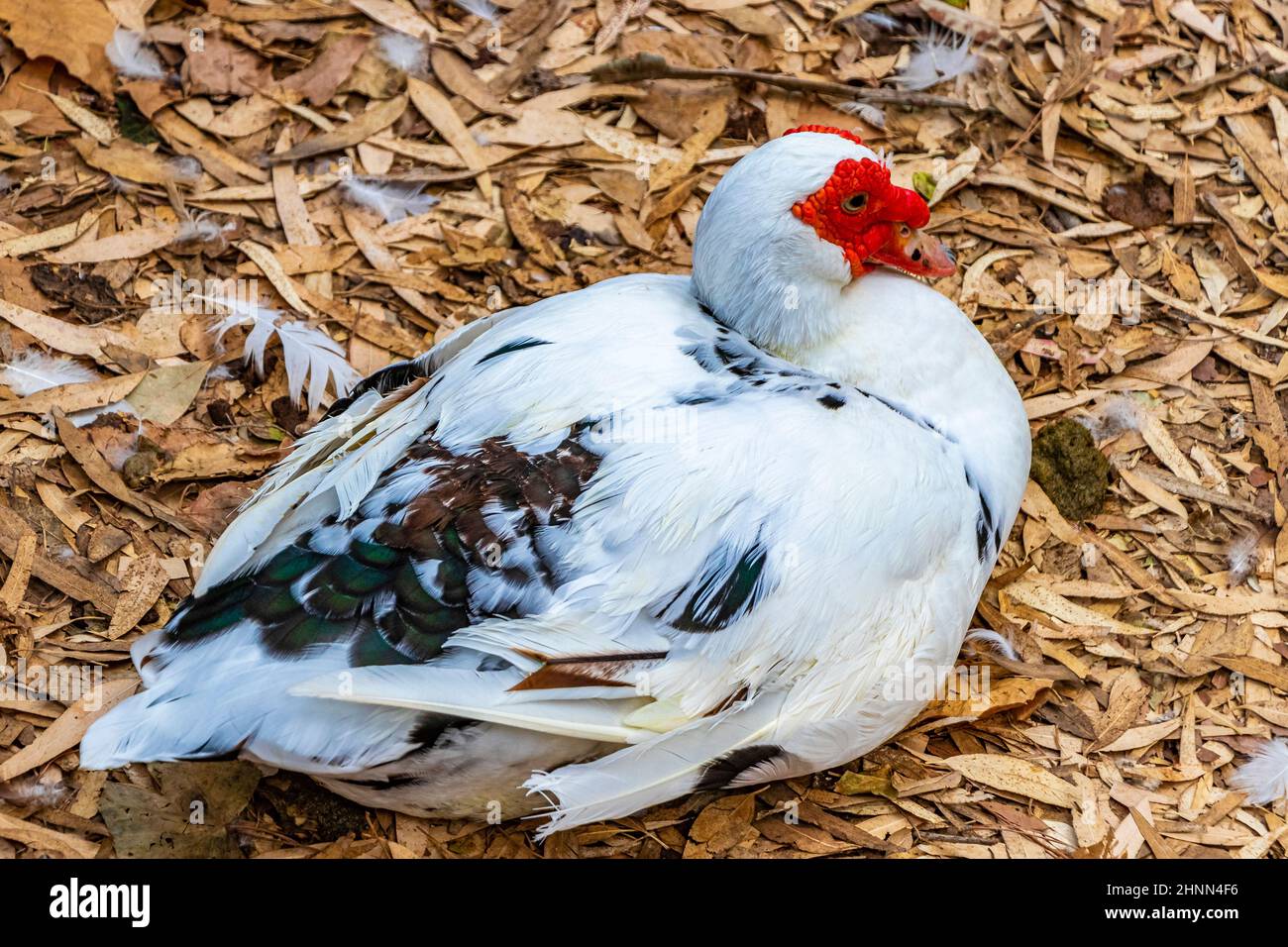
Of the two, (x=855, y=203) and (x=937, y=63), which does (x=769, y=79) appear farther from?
(x=855, y=203)

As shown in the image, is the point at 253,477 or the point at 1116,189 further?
the point at 1116,189

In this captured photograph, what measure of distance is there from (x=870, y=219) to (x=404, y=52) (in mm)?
2226

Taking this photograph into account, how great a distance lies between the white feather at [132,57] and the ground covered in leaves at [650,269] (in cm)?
1

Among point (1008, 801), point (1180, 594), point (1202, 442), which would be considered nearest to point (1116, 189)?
point (1202, 442)

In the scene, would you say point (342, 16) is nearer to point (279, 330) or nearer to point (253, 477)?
point (279, 330)

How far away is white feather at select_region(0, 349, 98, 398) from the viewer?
3.82 meters

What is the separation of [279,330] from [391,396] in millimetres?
781

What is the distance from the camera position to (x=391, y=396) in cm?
340

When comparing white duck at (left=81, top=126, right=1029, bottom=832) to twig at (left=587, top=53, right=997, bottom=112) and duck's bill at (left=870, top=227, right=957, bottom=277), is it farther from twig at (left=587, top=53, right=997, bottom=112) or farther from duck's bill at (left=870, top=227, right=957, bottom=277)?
twig at (left=587, top=53, right=997, bottom=112)


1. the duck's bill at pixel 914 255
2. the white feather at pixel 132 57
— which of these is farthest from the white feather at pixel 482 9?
the duck's bill at pixel 914 255

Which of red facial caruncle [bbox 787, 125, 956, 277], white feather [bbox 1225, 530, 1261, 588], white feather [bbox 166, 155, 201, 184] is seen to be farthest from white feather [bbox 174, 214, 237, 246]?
white feather [bbox 1225, 530, 1261, 588]

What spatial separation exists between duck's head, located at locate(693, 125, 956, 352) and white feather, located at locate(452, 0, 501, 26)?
1926 mm

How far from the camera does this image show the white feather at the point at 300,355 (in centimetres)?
395
